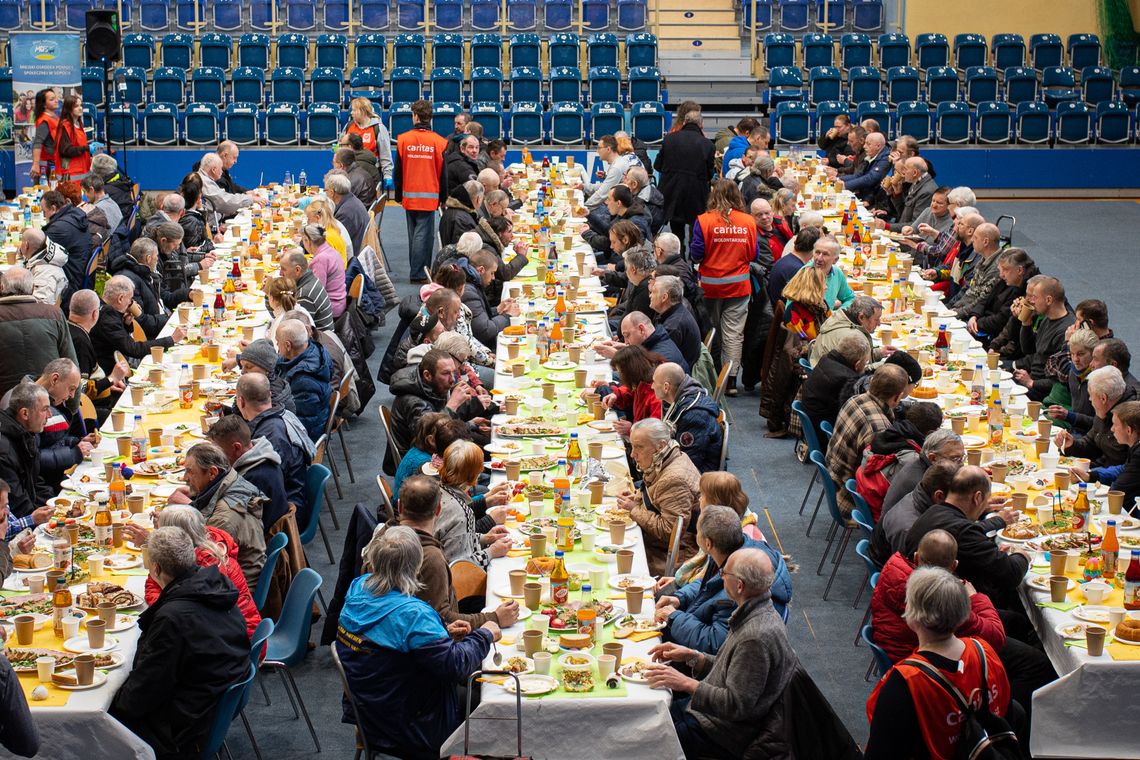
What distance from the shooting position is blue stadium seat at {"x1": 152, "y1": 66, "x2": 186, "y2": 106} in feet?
69.9

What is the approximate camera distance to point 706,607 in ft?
19.6

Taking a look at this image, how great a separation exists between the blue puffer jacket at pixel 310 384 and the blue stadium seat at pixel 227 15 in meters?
16.5

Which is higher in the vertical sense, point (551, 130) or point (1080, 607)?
point (551, 130)

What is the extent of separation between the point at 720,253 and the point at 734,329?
28.4 inches

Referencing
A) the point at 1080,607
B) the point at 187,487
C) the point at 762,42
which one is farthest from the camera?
the point at 762,42

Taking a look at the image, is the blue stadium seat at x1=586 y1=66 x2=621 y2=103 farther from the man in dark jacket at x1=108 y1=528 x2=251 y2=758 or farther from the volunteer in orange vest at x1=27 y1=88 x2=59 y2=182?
the man in dark jacket at x1=108 y1=528 x2=251 y2=758

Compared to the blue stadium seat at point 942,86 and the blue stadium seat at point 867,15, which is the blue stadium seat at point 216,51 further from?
the blue stadium seat at point 942,86

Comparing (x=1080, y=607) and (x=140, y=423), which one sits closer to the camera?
(x=1080, y=607)

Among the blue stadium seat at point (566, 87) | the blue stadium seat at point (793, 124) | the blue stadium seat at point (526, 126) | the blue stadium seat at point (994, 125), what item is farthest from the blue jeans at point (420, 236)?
the blue stadium seat at point (994, 125)

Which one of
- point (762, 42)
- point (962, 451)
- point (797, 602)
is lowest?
point (797, 602)

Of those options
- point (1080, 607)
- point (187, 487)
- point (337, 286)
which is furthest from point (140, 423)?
point (1080, 607)

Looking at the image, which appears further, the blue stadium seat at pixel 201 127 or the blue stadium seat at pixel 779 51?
the blue stadium seat at pixel 779 51

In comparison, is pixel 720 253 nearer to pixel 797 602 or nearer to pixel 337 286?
pixel 337 286

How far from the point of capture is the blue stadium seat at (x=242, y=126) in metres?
20.4
